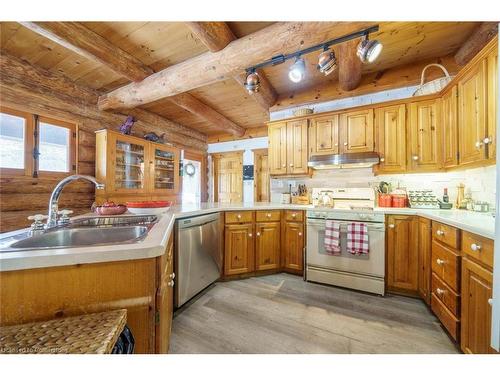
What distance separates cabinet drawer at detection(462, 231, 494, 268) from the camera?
1.06 m

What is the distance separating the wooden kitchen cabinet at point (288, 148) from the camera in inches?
112

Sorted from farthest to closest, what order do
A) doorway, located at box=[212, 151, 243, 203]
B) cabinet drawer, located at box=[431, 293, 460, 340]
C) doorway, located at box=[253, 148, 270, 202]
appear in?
doorway, located at box=[212, 151, 243, 203] < doorway, located at box=[253, 148, 270, 202] < cabinet drawer, located at box=[431, 293, 460, 340]

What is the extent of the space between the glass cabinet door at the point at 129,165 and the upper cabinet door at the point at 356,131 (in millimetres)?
3005

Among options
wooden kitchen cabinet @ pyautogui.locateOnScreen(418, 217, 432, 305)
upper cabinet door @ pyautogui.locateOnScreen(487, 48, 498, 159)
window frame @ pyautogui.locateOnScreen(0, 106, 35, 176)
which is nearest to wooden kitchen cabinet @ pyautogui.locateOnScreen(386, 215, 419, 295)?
wooden kitchen cabinet @ pyautogui.locateOnScreen(418, 217, 432, 305)

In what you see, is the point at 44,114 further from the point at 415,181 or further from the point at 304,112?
the point at 415,181

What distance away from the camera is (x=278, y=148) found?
9.99 ft

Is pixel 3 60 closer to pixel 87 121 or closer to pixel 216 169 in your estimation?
pixel 87 121

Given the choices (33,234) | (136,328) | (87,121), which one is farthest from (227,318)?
(87,121)

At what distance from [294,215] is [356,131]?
135cm

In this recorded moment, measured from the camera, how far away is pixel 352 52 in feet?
6.51

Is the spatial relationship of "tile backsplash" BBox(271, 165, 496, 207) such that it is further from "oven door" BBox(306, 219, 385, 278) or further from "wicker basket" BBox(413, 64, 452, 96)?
"wicker basket" BBox(413, 64, 452, 96)

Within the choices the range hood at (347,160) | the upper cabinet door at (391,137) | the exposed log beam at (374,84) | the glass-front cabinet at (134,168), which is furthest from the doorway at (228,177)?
the upper cabinet door at (391,137)

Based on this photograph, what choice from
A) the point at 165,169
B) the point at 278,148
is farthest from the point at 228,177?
the point at 278,148

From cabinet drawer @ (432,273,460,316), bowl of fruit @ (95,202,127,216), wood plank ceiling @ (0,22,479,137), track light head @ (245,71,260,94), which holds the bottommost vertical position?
cabinet drawer @ (432,273,460,316)
